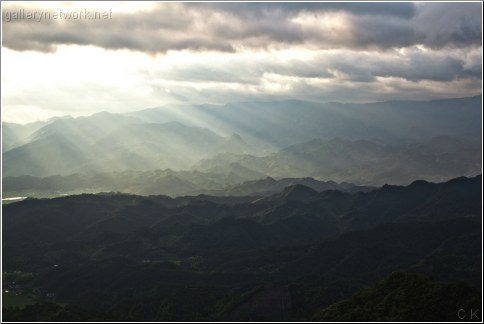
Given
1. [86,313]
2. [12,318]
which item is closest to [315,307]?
[86,313]

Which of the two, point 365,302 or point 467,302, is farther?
point 365,302

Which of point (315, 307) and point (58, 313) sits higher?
point (58, 313)

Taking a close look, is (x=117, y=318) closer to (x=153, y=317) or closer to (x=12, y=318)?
(x=12, y=318)

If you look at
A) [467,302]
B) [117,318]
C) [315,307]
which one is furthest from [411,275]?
[117,318]

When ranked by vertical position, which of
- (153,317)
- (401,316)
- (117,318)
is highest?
(401,316)

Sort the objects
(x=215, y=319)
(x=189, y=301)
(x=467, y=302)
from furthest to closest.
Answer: (x=189, y=301) < (x=215, y=319) < (x=467, y=302)

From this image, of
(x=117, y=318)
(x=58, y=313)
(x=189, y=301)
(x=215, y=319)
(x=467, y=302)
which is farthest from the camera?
(x=189, y=301)

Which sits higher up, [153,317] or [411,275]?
[411,275]

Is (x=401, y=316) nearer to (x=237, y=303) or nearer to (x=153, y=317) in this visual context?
(x=237, y=303)

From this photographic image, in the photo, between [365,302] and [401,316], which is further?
[365,302]
